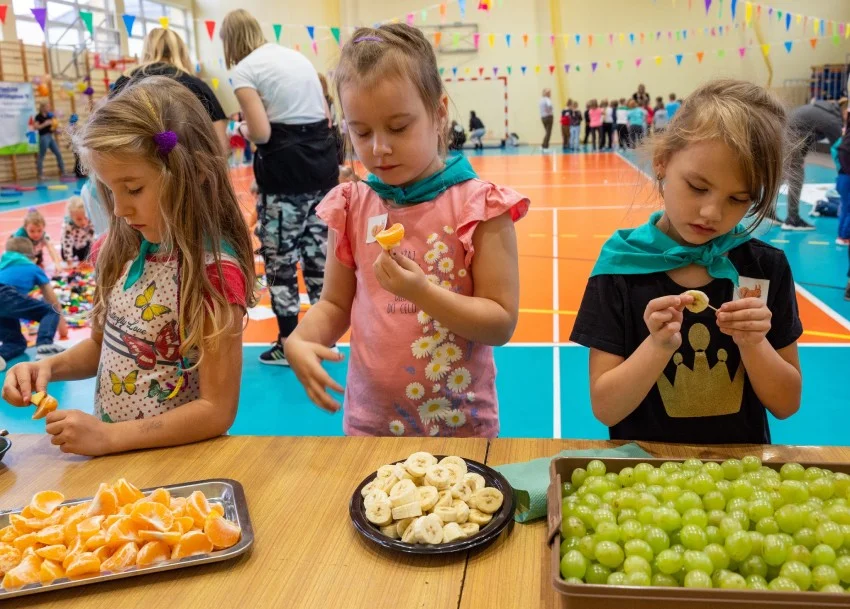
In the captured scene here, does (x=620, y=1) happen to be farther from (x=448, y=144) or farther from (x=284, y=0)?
(x=448, y=144)

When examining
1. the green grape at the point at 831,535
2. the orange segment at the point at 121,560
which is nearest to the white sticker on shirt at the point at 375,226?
the orange segment at the point at 121,560

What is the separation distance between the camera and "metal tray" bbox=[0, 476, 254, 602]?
0.95 m

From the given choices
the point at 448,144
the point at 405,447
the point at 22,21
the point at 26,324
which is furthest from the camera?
the point at 22,21

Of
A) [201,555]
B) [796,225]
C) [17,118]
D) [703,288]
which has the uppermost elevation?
[17,118]

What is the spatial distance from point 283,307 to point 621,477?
3.07 m

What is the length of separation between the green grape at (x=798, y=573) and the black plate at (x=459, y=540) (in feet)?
1.19

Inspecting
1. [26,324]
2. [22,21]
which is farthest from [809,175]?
[22,21]

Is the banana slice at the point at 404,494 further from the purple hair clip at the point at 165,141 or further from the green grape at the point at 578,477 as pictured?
the purple hair clip at the point at 165,141

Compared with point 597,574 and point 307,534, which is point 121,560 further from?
point 597,574

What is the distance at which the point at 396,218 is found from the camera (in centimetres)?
167

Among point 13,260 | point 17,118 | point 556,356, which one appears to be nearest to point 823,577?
point 556,356

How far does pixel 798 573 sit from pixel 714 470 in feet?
0.80

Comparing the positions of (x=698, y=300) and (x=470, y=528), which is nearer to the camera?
(x=470, y=528)

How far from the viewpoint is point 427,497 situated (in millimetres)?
1054
